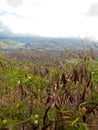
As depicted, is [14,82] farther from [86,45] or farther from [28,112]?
[86,45]

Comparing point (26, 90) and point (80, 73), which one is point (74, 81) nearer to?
point (80, 73)

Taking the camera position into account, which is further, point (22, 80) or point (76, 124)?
point (22, 80)

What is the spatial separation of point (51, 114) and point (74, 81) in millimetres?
1759

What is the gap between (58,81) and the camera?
5223 millimetres

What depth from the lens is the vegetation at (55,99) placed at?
→ 11.6 feet

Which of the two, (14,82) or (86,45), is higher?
(86,45)

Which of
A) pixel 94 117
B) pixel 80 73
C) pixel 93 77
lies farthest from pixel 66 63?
pixel 94 117

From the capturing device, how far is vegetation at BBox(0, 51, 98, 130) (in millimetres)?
3536

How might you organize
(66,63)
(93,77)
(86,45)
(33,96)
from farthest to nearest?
1. (66,63)
2. (86,45)
3. (93,77)
4. (33,96)

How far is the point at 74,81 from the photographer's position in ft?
17.3

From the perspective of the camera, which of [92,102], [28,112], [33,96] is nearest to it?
[28,112]

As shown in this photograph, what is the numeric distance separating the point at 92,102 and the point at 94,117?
635 mm

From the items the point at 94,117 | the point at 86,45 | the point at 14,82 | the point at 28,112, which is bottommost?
the point at 94,117

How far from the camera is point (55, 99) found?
3.55 meters
